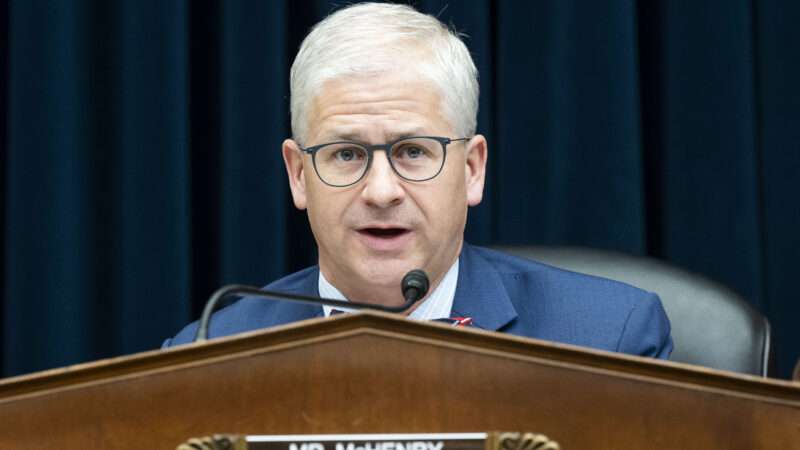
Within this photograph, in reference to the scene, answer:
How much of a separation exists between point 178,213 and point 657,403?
1497 mm

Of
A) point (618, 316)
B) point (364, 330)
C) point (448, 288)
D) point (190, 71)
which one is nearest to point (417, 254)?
point (448, 288)

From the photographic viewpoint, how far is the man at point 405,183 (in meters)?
1.48

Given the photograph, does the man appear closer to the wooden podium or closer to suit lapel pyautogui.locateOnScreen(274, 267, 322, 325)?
suit lapel pyautogui.locateOnScreen(274, 267, 322, 325)

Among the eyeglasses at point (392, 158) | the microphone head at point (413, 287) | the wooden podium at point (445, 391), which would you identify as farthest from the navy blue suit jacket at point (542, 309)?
the wooden podium at point (445, 391)

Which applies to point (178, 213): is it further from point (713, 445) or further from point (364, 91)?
point (713, 445)

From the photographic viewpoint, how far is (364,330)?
2.90ft

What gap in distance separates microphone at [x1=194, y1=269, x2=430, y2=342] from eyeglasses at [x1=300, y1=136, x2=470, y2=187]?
36cm

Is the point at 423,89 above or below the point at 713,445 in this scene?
above

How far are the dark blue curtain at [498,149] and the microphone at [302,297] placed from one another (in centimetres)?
112

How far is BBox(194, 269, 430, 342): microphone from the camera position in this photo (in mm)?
1007

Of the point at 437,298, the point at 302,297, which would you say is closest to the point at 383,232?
the point at 437,298

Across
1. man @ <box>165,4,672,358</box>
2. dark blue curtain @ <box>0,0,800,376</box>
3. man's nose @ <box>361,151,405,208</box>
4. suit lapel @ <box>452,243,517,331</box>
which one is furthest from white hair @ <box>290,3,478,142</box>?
dark blue curtain @ <box>0,0,800,376</box>

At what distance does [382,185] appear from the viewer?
4.75ft

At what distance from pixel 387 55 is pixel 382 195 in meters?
0.20
